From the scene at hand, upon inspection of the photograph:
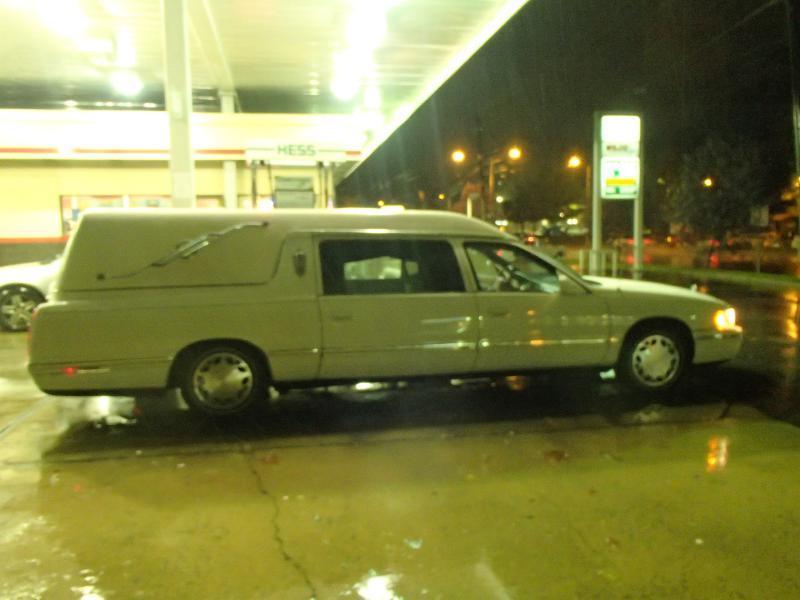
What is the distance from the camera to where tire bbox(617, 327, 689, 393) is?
23.6ft

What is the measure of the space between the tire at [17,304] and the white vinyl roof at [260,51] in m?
4.48

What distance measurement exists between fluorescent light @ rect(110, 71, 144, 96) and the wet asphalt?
11.1 meters

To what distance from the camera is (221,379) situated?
6488 millimetres

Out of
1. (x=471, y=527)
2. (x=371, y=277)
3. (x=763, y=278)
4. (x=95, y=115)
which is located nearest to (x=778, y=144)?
(x=763, y=278)

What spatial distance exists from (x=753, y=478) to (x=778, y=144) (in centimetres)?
3149

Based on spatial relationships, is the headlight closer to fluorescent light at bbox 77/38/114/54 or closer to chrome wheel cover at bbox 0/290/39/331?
chrome wheel cover at bbox 0/290/39/331

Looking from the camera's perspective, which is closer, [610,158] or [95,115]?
[95,115]

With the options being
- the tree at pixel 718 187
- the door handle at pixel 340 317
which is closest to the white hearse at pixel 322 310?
the door handle at pixel 340 317

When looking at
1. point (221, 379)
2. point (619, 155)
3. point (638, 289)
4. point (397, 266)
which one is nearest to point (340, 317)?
point (397, 266)

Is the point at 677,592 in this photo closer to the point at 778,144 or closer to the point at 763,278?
the point at 763,278

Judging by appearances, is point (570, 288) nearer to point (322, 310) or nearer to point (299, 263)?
point (322, 310)

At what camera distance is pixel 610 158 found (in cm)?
2202

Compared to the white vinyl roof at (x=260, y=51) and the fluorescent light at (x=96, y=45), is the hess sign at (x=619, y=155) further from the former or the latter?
the fluorescent light at (x=96, y=45)

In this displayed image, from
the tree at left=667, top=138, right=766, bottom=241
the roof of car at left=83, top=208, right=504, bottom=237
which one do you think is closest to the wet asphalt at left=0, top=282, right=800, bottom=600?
the roof of car at left=83, top=208, right=504, bottom=237
